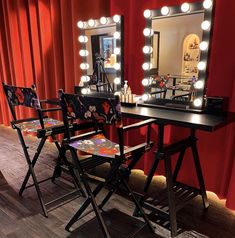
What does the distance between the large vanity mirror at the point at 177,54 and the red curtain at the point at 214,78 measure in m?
0.10

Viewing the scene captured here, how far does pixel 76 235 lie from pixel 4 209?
2.13 ft

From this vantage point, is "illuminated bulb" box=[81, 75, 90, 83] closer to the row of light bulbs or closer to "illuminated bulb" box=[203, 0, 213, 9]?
the row of light bulbs

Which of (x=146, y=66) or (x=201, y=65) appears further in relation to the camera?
(x=146, y=66)

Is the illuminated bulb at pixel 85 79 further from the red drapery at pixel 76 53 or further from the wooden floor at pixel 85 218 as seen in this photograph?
the wooden floor at pixel 85 218

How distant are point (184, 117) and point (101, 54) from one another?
117cm

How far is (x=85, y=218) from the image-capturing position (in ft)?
5.42

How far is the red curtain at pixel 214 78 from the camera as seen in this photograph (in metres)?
1.56

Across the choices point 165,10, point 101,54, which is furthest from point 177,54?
point 101,54

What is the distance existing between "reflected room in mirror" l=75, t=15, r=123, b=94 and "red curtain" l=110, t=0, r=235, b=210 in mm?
79

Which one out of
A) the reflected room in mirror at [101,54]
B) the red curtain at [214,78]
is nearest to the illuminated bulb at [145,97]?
the red curtain at [214,78]

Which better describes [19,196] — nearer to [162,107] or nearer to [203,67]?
[162,107]

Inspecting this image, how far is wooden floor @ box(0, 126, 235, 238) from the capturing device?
1514 millimetres

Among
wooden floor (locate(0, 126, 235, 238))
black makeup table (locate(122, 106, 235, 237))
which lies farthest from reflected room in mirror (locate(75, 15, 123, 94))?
wooden floor (locate(0, 126, 235, 238))

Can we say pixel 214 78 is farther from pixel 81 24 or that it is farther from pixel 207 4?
pixel 81 24
